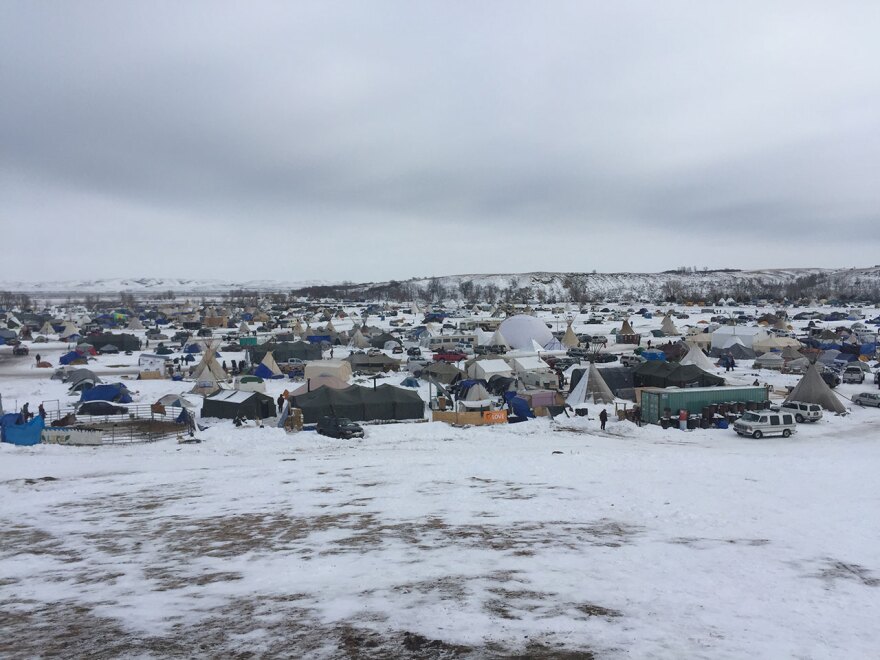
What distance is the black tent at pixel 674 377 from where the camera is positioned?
2775 cm

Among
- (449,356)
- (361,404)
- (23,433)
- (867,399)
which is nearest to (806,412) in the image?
(867,399)

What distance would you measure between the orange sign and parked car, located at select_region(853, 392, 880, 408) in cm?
1646

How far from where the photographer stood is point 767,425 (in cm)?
2012

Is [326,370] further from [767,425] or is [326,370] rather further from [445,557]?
[445,557]

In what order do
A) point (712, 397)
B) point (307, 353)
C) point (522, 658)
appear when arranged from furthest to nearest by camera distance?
point (307, 353) < point (712, 397) < point (522, 658)

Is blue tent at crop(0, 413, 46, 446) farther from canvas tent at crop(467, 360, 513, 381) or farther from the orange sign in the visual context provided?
canvas tent at crop(467, 360, 513, 381)

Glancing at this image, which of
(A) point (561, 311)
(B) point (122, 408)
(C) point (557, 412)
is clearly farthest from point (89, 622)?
(A) point (561, 311)

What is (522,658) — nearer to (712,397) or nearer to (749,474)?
(749,474)

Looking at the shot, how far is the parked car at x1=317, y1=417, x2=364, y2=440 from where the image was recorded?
800 inches

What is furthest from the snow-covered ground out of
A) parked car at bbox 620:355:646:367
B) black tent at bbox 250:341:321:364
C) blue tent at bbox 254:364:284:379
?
black tent at bbox 250:341:321:364

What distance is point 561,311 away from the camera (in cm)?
9812

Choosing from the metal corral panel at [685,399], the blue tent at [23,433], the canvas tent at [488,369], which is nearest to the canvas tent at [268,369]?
the canvas tent at [488,369]

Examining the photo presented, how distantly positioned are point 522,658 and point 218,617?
3.36 m

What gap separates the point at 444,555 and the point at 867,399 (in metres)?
25.7
